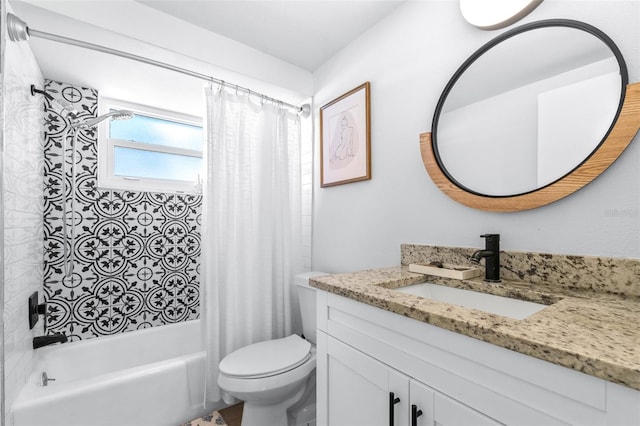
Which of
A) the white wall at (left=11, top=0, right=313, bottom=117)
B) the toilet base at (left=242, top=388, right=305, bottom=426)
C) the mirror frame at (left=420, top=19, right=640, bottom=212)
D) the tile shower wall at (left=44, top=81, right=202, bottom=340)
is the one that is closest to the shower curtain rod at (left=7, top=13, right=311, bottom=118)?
the white wall at (left=11, top=0, right=313, bottom=117)

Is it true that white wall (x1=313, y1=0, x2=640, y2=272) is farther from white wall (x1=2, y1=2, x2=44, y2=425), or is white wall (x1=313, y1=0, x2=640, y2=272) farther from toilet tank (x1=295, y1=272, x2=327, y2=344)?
white wall (x1=2, y1=2, x2=44, y2=425)

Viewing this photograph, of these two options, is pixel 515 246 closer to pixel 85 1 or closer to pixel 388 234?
pixel 388 234

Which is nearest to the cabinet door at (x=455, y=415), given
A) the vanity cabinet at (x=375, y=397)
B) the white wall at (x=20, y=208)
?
the vanity cabinet at (x=375, y=397)

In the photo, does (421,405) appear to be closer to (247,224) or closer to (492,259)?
(492,259)

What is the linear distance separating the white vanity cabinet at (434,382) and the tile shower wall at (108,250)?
179cm

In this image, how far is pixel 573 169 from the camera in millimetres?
929

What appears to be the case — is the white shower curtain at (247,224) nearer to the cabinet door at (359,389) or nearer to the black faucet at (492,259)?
the cabinet door at (359,389)

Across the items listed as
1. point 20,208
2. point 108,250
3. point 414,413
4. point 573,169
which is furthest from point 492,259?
point 108,250

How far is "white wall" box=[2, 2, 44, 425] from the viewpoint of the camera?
1231 millimetres

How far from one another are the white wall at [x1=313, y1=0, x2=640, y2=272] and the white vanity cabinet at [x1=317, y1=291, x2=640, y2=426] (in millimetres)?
617

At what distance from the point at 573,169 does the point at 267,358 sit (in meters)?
1.57

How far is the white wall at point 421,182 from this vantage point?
2.85 ft

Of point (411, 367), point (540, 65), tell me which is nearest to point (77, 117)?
point (411, 367)

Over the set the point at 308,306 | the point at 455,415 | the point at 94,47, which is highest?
the point at 94,47
